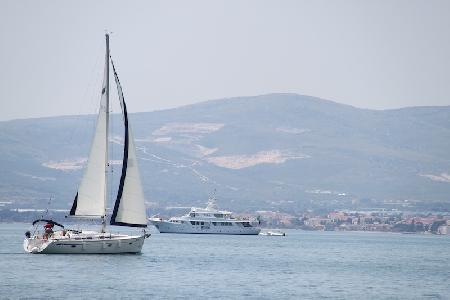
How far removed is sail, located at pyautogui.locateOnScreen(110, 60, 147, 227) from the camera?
85688mm

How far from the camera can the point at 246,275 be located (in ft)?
268

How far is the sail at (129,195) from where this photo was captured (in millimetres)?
85688

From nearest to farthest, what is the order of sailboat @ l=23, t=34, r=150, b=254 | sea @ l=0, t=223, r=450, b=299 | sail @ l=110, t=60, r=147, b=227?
1. sea @ l=0, t=223, r=450, b=299
2. sailboat @ l=23, t=34, r=150, b=254
3. sail @ l=110, t=60, r=147, b=227

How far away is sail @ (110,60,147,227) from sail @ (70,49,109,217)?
1.17 meters

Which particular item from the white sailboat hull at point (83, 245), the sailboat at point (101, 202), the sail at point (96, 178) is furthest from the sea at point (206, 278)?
the sail at point (96, 178)

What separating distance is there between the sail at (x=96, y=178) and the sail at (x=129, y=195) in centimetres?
117

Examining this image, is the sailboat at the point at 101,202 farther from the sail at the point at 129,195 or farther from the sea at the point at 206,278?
the sea at the point at 206,278

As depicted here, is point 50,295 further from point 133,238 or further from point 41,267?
point 133,238

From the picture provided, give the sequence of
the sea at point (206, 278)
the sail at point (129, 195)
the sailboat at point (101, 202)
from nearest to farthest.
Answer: the sea at point (206, 278)
the sailboat at point (101, 202)
the sail at point (129, 195)

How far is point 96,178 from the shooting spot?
3354 inches

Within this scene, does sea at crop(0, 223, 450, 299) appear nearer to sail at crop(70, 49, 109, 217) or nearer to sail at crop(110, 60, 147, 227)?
sail at crop(110, 60, 147, 227)

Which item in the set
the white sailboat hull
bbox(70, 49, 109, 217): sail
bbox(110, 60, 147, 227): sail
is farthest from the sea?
bbox(70, 49, 109, 217): sail

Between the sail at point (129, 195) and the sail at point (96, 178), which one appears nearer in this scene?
the sail at point (96, 178)

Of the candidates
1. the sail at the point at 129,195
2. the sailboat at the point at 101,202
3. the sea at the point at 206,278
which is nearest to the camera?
the sea at the point at 206,278
